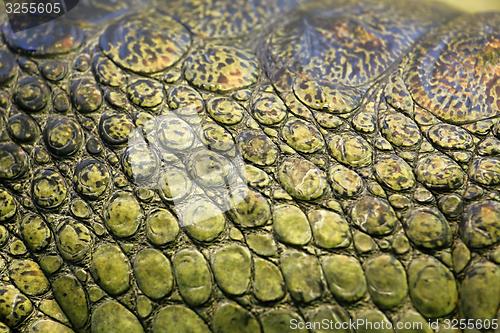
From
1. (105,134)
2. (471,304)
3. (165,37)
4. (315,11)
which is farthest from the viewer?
(315,11)

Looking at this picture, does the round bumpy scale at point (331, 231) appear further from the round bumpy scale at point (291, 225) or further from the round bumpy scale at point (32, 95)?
the round bumpy scale at point (32, 95)

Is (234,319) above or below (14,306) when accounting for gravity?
above

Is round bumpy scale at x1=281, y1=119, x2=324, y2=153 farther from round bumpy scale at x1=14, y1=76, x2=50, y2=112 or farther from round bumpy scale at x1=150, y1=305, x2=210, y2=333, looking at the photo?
round bumpy scale at x1=14, y1=76, x2=50, y2=112

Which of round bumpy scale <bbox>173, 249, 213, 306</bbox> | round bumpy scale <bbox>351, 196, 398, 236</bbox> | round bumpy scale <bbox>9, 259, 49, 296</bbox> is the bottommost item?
round bumpy scale <bbox>9, 259, 49, 296</bbox>

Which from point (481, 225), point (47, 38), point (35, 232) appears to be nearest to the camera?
point (481, 225)

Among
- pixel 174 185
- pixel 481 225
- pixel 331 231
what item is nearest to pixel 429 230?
pixel 481 225

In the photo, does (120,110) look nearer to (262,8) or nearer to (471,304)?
(262,8)

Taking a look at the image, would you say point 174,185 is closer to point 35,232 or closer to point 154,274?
point 154,274

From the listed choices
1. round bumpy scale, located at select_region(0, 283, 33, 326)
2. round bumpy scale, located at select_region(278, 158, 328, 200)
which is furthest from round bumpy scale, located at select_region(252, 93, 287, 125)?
round bumpy scale, located at select_region(0, 283, 33, 326)

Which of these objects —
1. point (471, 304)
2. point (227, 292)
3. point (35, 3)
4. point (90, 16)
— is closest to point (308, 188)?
point (227, 292)
